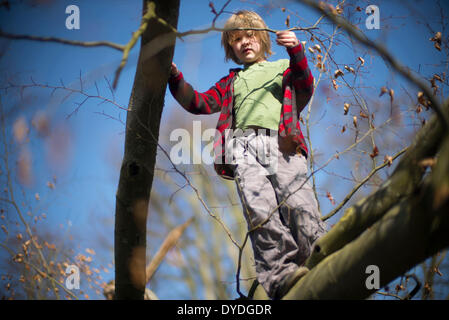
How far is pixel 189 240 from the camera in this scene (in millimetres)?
5336

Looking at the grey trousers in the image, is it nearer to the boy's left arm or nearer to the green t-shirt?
the green t-shirt

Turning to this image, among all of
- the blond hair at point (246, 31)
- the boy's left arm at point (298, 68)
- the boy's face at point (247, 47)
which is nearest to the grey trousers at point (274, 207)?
the boy's left arm at point (298, 68)

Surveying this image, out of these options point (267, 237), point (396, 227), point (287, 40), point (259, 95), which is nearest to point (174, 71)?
point (259, 95)

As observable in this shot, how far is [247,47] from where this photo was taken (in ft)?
8.79

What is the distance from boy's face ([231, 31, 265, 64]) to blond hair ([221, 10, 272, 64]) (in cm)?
2

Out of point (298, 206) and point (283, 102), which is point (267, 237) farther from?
point (283, 102)

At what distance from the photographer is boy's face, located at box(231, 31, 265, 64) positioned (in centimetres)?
268

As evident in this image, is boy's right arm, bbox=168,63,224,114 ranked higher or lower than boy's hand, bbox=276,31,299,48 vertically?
lower

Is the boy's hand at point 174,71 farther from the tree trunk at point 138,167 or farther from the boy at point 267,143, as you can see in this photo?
the tree trunk at point 138,167

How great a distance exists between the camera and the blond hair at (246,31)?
2.48 metres

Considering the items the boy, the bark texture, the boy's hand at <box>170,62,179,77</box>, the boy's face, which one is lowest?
the bark texture

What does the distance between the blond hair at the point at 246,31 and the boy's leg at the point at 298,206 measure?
93cm

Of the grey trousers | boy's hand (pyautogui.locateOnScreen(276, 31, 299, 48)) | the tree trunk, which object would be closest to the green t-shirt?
the grey trousers
